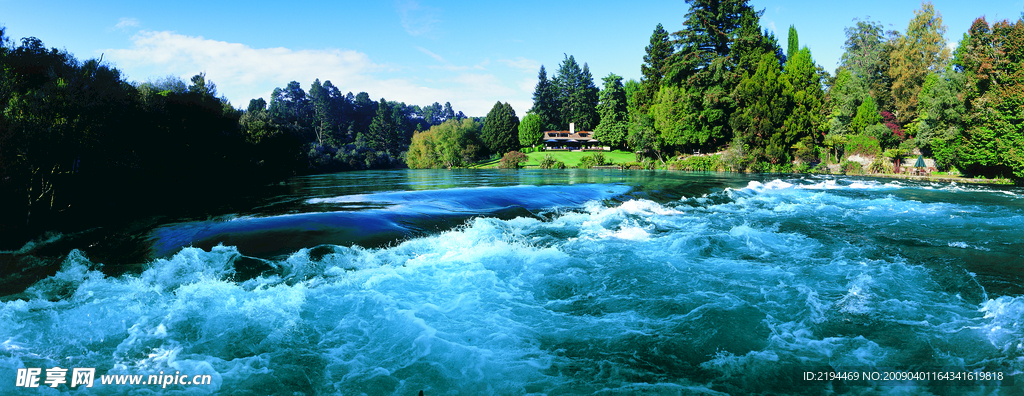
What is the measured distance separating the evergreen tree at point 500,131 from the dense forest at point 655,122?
302 mm

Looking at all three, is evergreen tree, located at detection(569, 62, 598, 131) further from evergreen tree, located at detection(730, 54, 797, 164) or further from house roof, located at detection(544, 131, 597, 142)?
evergreen tree, located at detection(730, 54, 797, 164)

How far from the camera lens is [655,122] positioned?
60.9m

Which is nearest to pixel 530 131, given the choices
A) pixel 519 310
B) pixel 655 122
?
pixel 655 122

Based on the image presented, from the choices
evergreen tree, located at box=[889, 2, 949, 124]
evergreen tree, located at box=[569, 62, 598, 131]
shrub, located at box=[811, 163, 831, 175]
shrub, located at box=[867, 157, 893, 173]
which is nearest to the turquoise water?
shrub, located at box=[867, 157, 893, 173]

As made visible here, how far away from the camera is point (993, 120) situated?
92.8 ft

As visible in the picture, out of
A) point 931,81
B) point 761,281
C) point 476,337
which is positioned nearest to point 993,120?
point 931,81

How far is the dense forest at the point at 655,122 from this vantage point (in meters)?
11.6

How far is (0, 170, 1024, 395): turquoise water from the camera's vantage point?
192 inches

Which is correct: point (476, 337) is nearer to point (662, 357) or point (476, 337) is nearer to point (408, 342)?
point (408, 342)

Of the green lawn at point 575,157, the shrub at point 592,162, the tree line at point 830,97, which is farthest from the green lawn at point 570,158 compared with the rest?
the tree line at point 830,97

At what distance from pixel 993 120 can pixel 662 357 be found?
37.7 meters

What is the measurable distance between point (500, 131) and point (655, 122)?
38730 mm

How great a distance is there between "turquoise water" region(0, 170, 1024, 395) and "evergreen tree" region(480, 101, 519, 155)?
80.7 metres

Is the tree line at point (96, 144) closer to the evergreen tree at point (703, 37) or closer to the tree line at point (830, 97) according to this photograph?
the tree line at point (830, 97)
